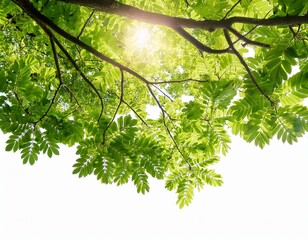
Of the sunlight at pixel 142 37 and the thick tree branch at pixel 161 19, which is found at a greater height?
the sunlight at pixel 142 37

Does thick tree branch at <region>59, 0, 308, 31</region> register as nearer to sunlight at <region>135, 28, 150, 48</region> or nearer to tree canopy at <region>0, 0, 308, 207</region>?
tree canopy at <region>0, 0, 308, 207</region>

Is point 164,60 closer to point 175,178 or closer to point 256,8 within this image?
point 175,178

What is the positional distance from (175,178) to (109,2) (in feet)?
7.41

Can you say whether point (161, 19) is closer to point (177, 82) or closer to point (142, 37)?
point (177, 82)

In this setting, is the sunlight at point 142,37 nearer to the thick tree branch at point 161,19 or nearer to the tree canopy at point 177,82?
the tree canopy at point 177,82

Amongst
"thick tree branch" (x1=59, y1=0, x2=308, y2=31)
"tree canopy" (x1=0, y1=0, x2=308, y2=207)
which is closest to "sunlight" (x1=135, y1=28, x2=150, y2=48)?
"tree canopy" (x1=0, y1=0, x2=308, y2=207)

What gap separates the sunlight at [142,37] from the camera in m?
3.35

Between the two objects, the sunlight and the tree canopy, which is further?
the sunlight

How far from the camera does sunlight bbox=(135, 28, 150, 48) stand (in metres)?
3.35

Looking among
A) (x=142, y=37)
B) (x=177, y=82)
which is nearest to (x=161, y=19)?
(x=177, y=82)

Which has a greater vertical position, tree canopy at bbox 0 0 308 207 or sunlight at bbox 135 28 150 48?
sunlight at bbox 135 28 150 48

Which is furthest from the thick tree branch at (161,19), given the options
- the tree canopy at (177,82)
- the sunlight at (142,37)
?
the sunlight at (142,37)

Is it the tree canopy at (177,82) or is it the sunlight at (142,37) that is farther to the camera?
the sunlight at (142,37)

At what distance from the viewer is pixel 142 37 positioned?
141 inches
